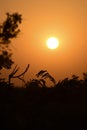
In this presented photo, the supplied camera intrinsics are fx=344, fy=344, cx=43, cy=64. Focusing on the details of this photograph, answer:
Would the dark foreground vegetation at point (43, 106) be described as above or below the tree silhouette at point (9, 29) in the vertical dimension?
below

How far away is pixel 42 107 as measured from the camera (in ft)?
21.5

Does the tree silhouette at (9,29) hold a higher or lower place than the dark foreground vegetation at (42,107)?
higher

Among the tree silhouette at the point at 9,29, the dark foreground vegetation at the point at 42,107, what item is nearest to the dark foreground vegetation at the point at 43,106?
the dark foreground vegetation at the point at 42,107

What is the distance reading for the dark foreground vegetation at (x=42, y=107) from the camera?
20.4 feet

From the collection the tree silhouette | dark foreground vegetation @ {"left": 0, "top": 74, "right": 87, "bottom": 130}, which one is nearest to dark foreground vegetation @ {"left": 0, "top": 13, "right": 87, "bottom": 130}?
dark foreground vegetation @ {"left": 0, "top": 74, "right": 87, "bottom": 130}

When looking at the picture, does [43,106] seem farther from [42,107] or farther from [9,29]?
[9,29]

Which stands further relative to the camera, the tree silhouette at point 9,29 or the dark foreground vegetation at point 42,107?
the tree silhouette at point 9,29

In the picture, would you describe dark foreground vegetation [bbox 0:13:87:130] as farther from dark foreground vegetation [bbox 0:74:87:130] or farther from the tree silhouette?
the tree silhouette

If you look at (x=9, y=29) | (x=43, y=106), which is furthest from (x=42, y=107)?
(x=9, y=29)

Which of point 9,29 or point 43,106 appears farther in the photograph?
point 9,29

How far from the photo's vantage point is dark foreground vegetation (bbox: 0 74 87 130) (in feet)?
20.4

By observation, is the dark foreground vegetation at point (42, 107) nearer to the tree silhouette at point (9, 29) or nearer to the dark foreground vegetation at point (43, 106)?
the dark foreground vegetation at point (43, 106)

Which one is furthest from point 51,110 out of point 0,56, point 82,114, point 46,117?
point 0,56

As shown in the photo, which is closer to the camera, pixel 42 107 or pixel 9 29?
pixel 42 107
